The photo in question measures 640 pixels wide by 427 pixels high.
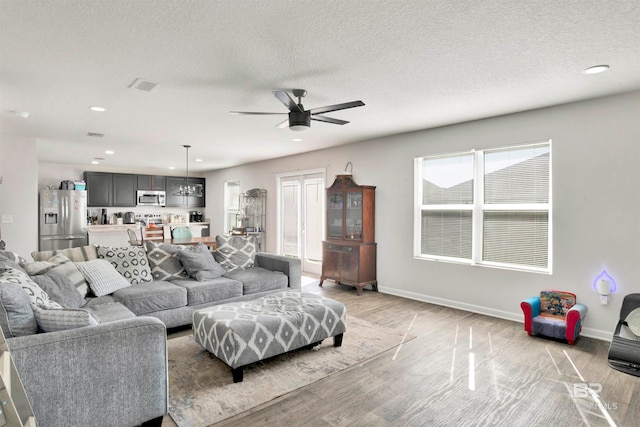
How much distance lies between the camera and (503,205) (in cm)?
429

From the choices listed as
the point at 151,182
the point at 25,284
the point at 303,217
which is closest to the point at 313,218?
the point at 303,217

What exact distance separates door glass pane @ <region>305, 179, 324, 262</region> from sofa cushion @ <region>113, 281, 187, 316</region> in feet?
11.5

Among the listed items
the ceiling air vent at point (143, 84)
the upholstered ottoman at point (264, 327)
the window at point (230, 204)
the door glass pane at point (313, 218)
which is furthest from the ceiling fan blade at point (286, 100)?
the window at point (230, 204)

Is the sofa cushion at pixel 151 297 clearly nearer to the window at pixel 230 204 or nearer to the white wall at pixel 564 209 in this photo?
the white wall at pixel 564 209

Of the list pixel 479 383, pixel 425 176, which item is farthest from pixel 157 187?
pixel 479 383

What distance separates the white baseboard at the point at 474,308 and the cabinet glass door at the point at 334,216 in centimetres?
114

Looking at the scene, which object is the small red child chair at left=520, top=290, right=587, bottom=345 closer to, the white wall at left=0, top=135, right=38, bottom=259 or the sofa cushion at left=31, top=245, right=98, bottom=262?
the sofa cushion at left=31, top=245, right=98, bottom=262

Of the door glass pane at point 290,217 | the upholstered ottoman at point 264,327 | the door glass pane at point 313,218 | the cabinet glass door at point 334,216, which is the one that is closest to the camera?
the upholstered ottoman at point 264,327

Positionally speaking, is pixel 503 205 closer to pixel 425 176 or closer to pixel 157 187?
pixel 425 176

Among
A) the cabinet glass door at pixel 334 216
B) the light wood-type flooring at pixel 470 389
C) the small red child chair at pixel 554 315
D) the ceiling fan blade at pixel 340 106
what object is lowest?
the light wood-type flooring at pixel 470 389

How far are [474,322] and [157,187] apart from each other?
28.0ft

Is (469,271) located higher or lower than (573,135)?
lower

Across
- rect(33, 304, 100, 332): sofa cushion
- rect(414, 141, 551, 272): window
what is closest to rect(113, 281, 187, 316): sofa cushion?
rect(33, 304, 100, 332): sofa cushion

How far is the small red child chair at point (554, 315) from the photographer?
334 cm
